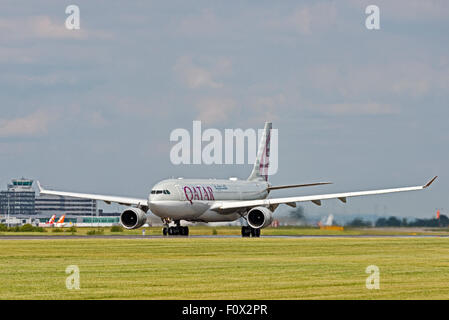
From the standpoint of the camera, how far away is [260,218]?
77.8m

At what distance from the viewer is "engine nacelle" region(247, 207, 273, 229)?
77.2 m

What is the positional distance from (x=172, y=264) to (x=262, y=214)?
124 ft

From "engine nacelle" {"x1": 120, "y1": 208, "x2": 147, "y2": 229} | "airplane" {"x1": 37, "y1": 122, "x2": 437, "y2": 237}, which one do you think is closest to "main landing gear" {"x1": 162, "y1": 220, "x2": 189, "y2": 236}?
"airplane" {"x1": 37, "y1": 122, "x2": 437, "y2": 237}

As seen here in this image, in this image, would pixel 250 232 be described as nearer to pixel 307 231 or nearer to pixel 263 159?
pixel 307 231

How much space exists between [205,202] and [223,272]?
4522 centimetres

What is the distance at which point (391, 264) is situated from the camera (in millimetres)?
40594

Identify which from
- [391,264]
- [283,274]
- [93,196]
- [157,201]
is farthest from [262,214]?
[283,274]
